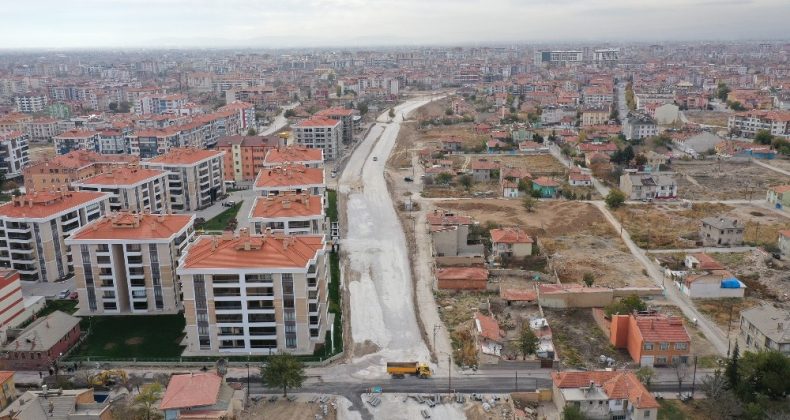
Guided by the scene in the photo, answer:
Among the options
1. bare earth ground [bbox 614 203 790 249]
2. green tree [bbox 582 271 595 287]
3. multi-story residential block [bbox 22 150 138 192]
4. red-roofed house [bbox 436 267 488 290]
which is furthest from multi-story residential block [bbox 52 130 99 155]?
green tree [bbox 582 271 595 287]

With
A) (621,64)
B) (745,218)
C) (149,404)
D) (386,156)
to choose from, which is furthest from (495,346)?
(621,64)

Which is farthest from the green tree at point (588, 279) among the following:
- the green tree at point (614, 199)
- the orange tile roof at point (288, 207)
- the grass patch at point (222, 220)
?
the grass patch at point (222, 220)

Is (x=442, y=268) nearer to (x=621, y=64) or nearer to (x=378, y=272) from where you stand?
(x=378, y=272)

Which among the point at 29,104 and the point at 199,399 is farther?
the point at 29,104

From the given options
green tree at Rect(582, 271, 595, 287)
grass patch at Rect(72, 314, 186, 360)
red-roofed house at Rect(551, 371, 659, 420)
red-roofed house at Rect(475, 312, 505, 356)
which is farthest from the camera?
green tree at Rect(582, 271, 595, 287)

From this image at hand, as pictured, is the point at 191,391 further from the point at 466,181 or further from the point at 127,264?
the point at 466,181

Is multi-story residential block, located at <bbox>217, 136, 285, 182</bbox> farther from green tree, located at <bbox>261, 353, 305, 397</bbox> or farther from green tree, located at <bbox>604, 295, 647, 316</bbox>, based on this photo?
green tree, located at <bbox>261, 353, 305, 397</bbox>

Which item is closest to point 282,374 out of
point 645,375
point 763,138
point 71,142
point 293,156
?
point 645,375
